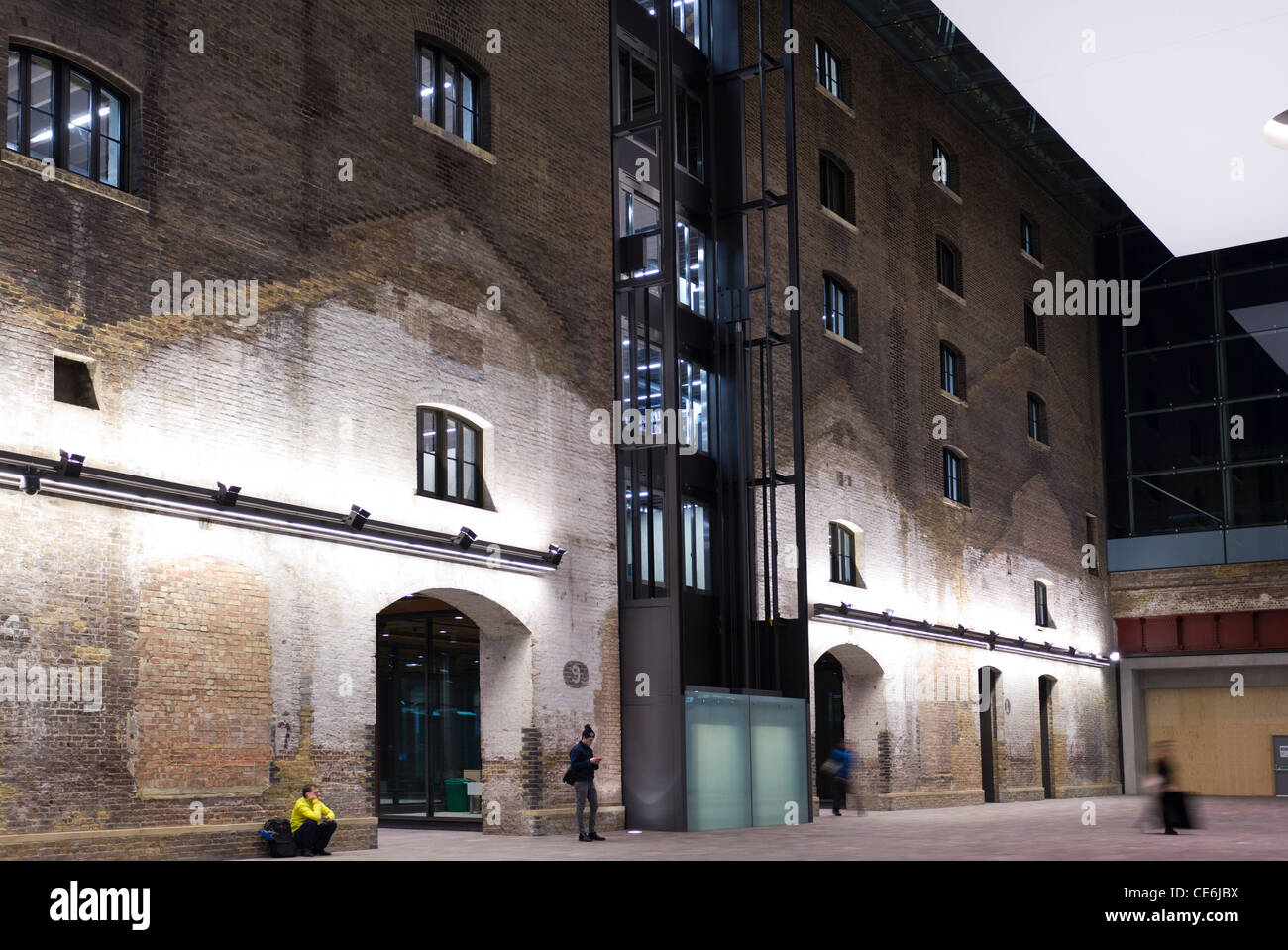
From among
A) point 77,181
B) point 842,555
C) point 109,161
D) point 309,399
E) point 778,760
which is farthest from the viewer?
point 842,555

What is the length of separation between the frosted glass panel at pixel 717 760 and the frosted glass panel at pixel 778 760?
9.1 inches

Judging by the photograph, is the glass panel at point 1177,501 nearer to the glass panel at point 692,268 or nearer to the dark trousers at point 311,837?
the glass panel at point 692,268

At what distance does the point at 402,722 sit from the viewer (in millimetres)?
24438

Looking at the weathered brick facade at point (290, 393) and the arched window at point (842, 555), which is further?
the arched window at point (842, 555)

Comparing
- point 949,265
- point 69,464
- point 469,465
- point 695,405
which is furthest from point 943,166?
point 69,464

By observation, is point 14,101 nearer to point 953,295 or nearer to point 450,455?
point 450,455

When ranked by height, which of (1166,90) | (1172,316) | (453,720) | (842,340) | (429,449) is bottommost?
(453,720)

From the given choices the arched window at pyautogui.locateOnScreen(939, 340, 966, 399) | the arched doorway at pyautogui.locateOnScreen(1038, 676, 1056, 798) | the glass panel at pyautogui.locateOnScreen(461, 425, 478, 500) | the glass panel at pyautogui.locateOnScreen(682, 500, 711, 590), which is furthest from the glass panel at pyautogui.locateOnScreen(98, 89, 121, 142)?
the arched doorway at pyautogui.locateOnScreen(1038, 676, 1056, 798)

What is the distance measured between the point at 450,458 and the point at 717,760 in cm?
624

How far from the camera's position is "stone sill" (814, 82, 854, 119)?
27.9 metres

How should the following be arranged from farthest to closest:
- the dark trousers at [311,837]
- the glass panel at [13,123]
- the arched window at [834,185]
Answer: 1. the arched window at [834,185]
2. the dark trousers at [311,837]
3. the glass panel at [13,123]

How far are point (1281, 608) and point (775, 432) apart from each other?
1908cm

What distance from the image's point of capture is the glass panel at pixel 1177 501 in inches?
1526

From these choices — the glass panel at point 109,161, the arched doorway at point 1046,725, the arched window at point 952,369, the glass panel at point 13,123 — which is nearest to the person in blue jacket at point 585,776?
the glass panel at point 109,161
